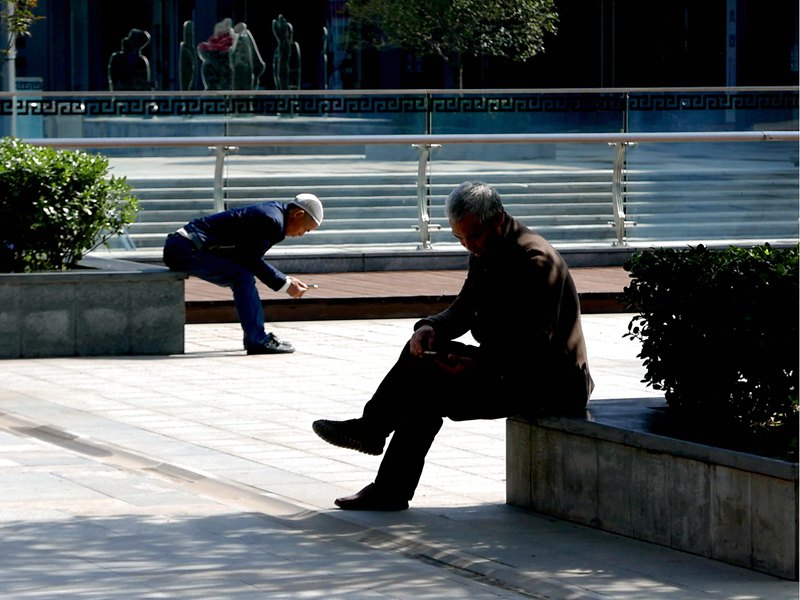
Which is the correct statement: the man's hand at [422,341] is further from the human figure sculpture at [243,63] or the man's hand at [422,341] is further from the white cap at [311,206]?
the human figure sculpture at [243,63]

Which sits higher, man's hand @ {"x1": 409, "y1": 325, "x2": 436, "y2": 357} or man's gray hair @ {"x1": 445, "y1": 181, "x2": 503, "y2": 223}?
man's gray hair @ {"x1": 445, "y1": 181, "x2": 503, "y2": 223}

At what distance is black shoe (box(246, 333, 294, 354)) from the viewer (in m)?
11.9

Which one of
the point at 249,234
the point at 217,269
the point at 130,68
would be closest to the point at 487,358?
the point at 249,234

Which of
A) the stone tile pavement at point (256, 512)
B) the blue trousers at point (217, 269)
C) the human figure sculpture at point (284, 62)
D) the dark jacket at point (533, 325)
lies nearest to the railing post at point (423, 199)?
the blue trousers at point (217, 269)

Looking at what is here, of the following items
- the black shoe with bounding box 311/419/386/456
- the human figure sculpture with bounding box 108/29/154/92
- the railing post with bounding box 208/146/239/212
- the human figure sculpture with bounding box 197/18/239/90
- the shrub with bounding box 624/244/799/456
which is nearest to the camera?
the shrub with bounding box 624/244/799/456

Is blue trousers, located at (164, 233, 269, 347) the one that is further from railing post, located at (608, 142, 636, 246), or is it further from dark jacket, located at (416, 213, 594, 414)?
railing post, located at (608, 142, 636, 246)

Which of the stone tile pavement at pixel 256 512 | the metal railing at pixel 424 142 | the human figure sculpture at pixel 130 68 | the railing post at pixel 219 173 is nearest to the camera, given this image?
the stone tile pavement at pixel 256 512

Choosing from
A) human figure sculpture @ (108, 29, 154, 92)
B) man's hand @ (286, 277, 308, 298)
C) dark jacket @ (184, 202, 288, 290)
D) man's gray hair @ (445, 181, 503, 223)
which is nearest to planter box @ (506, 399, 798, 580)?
man's gray hair @ (445, 181, 503, 223)

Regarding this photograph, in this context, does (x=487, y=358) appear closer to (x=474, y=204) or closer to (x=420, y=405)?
(x=420, y=405)

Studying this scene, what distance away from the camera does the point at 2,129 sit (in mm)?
18484

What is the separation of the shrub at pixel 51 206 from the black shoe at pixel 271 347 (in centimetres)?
119

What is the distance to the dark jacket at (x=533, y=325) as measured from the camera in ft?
22.9

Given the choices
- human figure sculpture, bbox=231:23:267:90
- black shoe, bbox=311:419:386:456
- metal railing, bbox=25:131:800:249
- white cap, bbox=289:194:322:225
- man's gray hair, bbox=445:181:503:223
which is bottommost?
black shoe, bbox=311:419:386:456

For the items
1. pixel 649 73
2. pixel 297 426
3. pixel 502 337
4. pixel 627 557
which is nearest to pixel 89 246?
pixel 297 426
